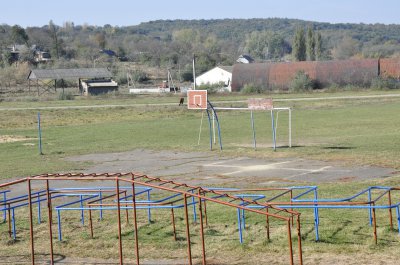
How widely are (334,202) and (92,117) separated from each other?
42776 mm

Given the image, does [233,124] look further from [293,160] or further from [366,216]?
[366,216]

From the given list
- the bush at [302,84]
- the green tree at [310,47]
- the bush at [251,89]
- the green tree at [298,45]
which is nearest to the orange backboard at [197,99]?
the bush at [251,89]

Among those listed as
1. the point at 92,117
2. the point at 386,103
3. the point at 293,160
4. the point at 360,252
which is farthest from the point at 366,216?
the point at 386,103

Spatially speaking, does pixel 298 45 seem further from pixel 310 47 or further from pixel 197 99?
pixel 197 99

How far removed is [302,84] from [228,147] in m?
46.9

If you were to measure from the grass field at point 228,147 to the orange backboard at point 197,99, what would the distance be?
81.8 inches

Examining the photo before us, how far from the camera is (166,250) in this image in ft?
52.0

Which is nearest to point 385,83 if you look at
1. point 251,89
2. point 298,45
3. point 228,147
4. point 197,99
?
point 251,89

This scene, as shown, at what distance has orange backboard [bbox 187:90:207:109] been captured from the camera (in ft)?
118

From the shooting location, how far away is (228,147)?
36.1 metres

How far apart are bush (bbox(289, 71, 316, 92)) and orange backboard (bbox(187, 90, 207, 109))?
46519 millimetres

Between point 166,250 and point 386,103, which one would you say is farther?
point 386,103

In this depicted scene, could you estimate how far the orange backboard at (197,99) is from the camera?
118 feet

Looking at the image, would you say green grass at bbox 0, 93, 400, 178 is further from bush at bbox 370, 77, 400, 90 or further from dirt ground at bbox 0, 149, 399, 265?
bush at bbox 370, 77, 400, 90
